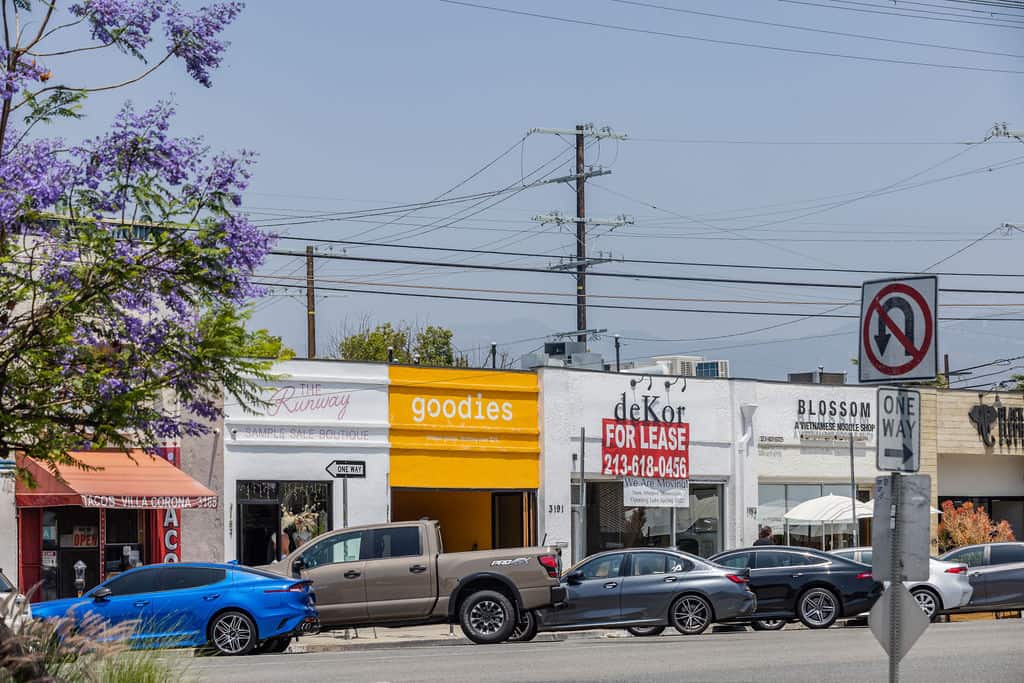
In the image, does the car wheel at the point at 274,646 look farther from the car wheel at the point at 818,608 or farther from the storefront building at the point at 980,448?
the storefront building at the point at 980,448

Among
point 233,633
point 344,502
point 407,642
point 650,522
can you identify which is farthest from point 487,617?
point 650,522

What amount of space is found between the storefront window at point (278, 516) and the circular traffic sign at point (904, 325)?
20052mm

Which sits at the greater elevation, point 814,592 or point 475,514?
point 475,514

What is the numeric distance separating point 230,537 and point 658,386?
1106cm

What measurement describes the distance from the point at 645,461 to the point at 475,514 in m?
4.03

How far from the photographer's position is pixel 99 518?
2808 centimetres

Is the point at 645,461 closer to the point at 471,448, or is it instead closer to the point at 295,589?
the point at 471,448

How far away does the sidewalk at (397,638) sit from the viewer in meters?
23.9

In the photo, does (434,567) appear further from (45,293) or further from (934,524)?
(934,524)

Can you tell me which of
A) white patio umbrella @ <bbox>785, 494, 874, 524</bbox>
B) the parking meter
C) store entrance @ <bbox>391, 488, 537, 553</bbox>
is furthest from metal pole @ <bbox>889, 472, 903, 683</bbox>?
white patio umbrella @ <bbox>785, 494, 874, 524</bbox>

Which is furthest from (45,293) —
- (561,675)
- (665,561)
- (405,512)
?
(405,512)

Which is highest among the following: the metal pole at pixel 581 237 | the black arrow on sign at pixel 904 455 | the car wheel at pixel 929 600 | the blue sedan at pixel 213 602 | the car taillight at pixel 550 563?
the metal pole at pixel 581 237

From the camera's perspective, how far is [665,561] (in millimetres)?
24516

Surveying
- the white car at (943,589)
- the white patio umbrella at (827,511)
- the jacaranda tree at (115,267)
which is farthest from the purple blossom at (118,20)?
the white patio umbrella at (827,511)
